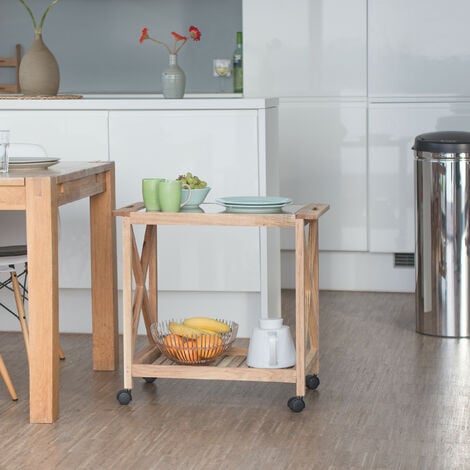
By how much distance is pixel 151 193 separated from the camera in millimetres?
3283

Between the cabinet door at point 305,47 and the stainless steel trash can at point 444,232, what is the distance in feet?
3.77

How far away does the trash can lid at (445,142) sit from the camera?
425 cm

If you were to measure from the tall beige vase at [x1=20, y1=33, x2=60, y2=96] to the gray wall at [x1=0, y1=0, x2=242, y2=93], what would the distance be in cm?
283

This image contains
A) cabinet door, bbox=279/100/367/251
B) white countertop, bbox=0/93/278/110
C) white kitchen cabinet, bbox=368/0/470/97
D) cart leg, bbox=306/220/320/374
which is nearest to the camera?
cart leg, bbox=306/220/320/374

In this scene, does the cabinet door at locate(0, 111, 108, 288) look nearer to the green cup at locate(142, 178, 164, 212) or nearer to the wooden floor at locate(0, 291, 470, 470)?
the wooden floor at locate(0, 291, 470, 470)

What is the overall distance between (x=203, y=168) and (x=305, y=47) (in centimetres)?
142

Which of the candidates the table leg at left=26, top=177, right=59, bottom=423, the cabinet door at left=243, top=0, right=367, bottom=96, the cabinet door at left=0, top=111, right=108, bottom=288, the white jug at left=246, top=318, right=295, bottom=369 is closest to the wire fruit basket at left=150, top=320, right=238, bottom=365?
the white jug at left=246, top=318, right=295, bottom=369

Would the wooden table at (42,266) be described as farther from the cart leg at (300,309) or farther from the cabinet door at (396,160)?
the cabinet door at (396,160)

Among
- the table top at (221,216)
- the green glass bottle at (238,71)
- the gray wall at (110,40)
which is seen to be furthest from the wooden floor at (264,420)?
the gray wall at (110,40)

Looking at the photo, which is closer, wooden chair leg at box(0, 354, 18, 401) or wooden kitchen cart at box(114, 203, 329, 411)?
wooden kitchen cart at box(114, 203, 329, 411)

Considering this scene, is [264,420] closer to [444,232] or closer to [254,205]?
[254,205]

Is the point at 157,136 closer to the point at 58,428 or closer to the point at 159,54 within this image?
the point at 58,428

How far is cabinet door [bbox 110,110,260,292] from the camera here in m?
4.26

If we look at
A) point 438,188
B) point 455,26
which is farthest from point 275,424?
point 455,26
